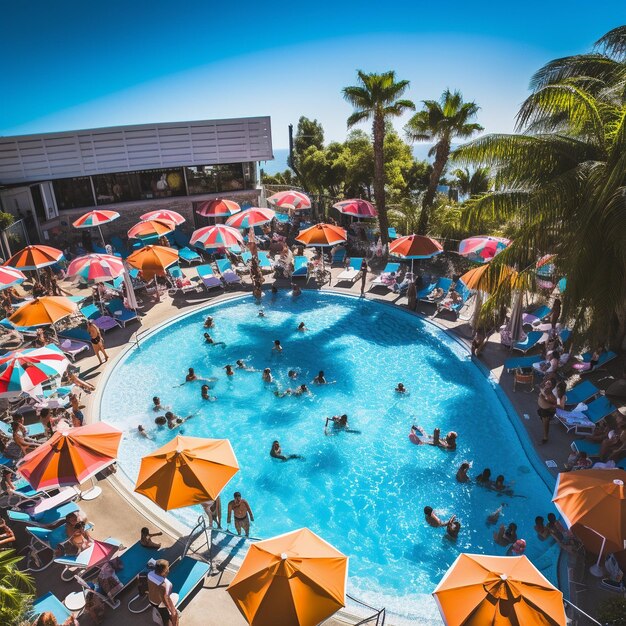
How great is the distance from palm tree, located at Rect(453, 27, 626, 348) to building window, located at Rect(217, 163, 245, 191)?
2112 centimetres

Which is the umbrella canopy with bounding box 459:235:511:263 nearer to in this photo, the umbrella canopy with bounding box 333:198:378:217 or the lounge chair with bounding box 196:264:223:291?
the umbrella canopy with bounding box 333:198:378:217

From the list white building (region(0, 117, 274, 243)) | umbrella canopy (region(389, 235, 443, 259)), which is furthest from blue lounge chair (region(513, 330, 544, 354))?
white building (region(0, 117, 274, 243))

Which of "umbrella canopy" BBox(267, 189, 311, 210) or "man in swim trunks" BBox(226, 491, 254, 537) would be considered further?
Answer: "umbrella canopy" BBox(267, 189, 311, 210)

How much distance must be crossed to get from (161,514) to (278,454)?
10.5ft

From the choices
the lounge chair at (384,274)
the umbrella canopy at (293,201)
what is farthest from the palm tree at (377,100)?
the lounge chair at (384,274)

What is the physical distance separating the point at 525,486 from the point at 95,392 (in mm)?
11996

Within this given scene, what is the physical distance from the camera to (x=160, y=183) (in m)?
28.3

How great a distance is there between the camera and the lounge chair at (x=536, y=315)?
634 inches

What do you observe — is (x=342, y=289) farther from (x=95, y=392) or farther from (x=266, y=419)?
(x=95, y=392)

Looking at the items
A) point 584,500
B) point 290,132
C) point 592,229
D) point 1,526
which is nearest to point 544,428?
point 584,500

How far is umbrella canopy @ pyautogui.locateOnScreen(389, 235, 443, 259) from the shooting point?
17906 millimetres

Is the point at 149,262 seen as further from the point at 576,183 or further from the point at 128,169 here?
the point at 576,183

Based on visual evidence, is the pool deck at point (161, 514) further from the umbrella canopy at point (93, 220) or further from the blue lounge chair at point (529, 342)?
the umbrella canopy at point (93, 220)

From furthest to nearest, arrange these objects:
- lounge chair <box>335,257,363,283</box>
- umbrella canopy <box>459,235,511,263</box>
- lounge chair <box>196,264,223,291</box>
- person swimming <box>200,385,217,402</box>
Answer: lounge chair <box>335,257,363,283</box>, lounge chair <box>196,264,223,291</box>, umbrella canopy <box>459,235,511,263</box>, person swimming <box>200,385,217,402</box>
